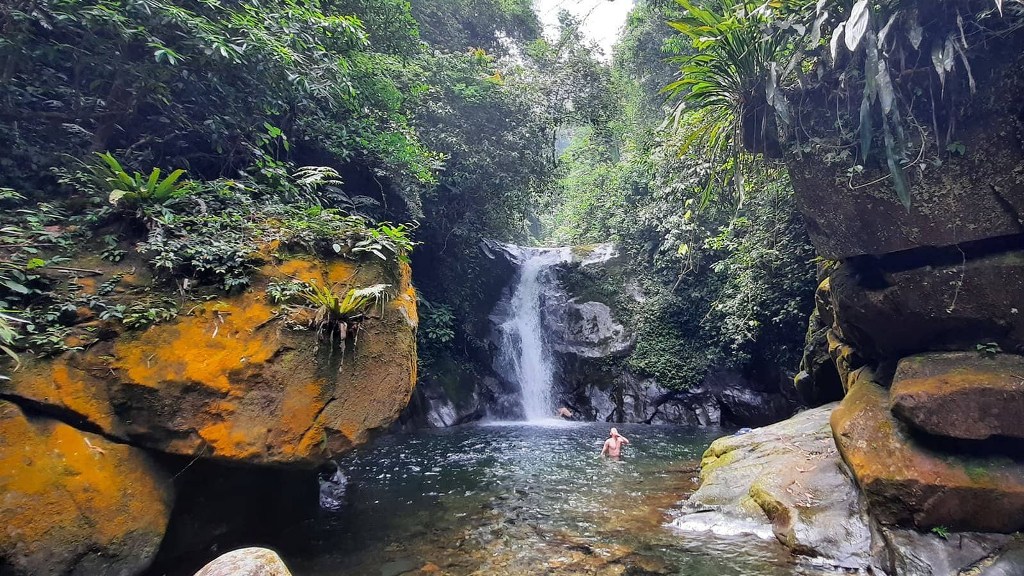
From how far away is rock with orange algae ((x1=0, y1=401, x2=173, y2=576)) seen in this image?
2.89 meters

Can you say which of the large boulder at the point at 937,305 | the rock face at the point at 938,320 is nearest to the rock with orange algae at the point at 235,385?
the rock face at the point at 938,320

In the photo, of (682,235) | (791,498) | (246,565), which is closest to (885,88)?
(791,498)

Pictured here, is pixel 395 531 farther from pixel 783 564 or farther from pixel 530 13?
pixel 530 13

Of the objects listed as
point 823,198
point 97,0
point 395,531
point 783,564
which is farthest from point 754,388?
point 97,0

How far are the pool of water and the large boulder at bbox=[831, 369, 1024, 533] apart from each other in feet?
3.38

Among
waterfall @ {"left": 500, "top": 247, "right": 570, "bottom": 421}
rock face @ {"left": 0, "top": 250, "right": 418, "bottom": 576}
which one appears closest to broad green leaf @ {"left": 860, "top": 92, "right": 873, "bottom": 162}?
rock face @ {"left": 0, "top": 250, "right": 418, "bottom": 576}

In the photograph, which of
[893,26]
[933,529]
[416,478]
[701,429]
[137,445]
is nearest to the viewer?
[137,445]

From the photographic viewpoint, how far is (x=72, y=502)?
3104mm

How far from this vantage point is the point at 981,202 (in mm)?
4582

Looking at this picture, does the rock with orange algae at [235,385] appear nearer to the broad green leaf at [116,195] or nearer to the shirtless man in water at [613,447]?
the broad green leaf at [116,195]

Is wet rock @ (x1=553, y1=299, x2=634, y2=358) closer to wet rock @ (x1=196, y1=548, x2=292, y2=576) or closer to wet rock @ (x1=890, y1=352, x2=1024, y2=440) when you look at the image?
wet rock @ (x1=890, y1=352, x2=1024, y2=440)

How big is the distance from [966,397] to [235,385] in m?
6.43

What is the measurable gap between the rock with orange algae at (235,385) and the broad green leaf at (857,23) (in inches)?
202

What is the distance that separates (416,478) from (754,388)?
9.63m
